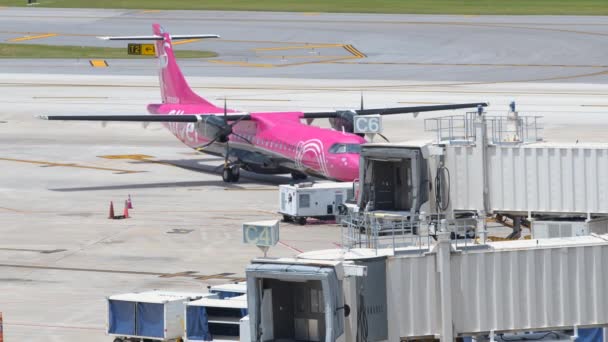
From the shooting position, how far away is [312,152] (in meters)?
66.8

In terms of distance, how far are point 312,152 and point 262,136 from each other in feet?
18.3

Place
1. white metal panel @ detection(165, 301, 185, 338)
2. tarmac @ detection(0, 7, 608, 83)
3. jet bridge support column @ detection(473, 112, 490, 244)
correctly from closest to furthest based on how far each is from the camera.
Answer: jet bridge support column @ detection(473, 112, 490, 244)
white metal panel @ detection(165, 301, 185, 338)
tarmac @ detection(0, 7, 608, 83)

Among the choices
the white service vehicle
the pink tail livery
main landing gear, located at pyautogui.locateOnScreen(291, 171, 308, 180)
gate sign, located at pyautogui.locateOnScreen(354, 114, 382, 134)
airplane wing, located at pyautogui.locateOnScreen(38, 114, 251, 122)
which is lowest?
the white service vehicle

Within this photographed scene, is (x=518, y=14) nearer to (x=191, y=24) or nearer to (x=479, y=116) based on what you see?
(x=191, y=24)

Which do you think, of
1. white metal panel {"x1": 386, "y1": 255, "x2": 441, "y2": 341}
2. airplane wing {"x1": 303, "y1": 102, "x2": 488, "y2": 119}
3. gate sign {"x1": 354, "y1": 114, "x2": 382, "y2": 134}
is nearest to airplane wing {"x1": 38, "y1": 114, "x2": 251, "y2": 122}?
airplane wing {"x1": 303, "y1": 102, "x2": 488, "y2": 119}

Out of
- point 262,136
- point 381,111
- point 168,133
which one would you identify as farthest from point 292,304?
point 168,133

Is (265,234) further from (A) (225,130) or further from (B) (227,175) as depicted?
(A) (225,130)

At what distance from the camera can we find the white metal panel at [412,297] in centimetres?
2875

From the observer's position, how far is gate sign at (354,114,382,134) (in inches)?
2297

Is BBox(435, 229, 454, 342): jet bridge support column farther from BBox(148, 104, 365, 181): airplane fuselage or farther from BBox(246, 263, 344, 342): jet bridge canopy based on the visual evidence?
BBox(148, 104, 365, 181): airplane fuselage

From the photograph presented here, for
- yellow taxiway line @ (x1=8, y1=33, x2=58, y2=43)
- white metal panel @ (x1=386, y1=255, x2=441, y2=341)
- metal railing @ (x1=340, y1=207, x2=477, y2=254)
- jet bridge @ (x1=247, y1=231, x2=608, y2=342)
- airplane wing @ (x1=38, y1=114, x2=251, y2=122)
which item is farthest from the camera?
yellow taxiway line @ (x1=8, y1=33, x2=58, y2=43)

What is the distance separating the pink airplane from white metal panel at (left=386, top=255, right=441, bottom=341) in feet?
115

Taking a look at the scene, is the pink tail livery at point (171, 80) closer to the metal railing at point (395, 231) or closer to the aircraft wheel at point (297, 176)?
the aircraft wheel at point (297, 176)

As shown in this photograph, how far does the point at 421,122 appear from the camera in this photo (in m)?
96.8
